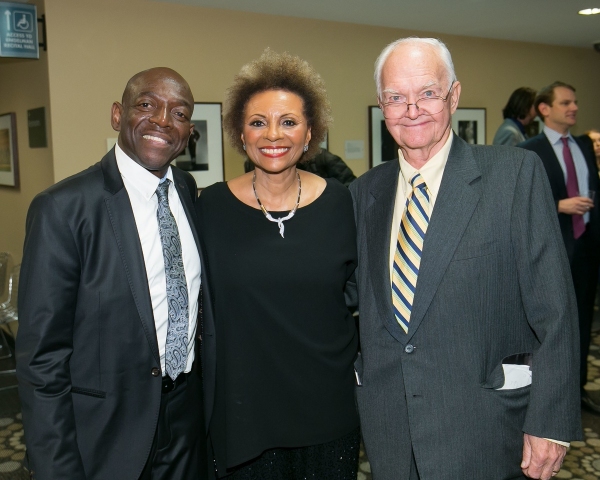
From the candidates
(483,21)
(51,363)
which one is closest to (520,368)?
(51,363)

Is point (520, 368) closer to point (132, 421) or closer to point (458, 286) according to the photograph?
point (458, 286)

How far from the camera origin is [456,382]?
5.32ft

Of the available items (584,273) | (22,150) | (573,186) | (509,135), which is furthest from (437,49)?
(22,150)

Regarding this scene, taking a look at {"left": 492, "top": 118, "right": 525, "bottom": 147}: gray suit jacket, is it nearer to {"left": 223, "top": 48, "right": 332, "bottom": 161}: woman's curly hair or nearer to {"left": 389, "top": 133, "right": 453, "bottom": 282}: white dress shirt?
{"left": 223, "top": 48, "right": 332, "bottom": 161}: woman's curly hair

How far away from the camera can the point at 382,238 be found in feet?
5.79

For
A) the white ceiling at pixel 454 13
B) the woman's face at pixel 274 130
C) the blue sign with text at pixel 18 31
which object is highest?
the white ceiling at pixel 454 13

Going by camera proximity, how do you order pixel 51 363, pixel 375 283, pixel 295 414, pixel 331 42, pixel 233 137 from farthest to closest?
pixel 331 42, pixel 233 137, pixel 295 414, pixel 375 283, pixel 51 363

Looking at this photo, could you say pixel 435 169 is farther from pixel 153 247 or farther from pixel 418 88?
pixel 153 247

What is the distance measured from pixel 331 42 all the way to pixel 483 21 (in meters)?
1.64

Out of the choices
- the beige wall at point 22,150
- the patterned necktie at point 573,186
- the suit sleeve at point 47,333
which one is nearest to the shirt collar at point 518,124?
the patterned necktie at point 573,186

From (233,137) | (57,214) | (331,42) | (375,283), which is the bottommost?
(375,283)

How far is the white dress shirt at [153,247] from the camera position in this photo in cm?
167

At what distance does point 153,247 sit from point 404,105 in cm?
83

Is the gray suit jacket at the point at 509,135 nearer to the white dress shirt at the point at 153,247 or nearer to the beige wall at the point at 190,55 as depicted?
the beige wall at the point at 190,55
